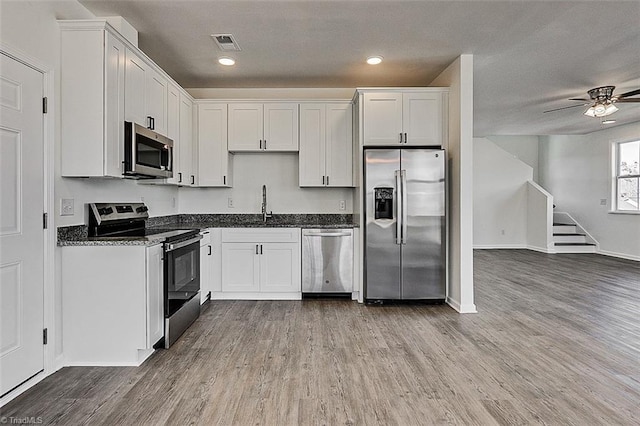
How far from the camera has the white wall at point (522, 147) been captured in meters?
10.6

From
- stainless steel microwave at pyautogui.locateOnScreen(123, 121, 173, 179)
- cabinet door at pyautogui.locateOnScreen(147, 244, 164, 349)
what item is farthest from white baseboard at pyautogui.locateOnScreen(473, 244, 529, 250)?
cabinet door at pyautogui.locateOnScreen(147, 244, 164, 349)

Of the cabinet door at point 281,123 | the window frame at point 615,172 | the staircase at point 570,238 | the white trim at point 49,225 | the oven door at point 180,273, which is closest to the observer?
the white trim at point 49,225

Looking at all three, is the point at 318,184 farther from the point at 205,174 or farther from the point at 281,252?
the point at 205,174

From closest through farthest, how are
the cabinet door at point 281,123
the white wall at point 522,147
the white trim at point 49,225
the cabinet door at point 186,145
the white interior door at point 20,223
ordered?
the white interior door at point 20,223 → the white trim at point 49,225 → the cabinet door at point 186,145 → the cabinet door at point 281,123 → the white wall at point 522,147

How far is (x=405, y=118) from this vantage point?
14.6ft

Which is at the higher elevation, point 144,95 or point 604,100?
point 604,100

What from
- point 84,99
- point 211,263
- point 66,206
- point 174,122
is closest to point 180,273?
point 66,206

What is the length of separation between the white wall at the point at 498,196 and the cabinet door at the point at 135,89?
7.89 m

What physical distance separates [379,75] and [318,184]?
1511 millimetres

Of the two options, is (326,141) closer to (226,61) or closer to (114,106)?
(226,61)

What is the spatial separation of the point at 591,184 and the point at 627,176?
0.91m

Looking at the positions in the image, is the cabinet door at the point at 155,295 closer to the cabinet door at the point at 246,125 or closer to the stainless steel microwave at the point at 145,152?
the stainless steel microwave at the point at 145,152

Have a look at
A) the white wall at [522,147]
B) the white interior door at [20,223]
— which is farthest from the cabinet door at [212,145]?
the white wall at [522,147]

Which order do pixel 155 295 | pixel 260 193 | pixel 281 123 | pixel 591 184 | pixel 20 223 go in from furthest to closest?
pixel 591 184
pixel 260 193
pixel 281 123
pixel 155 295
pixel 20 223
